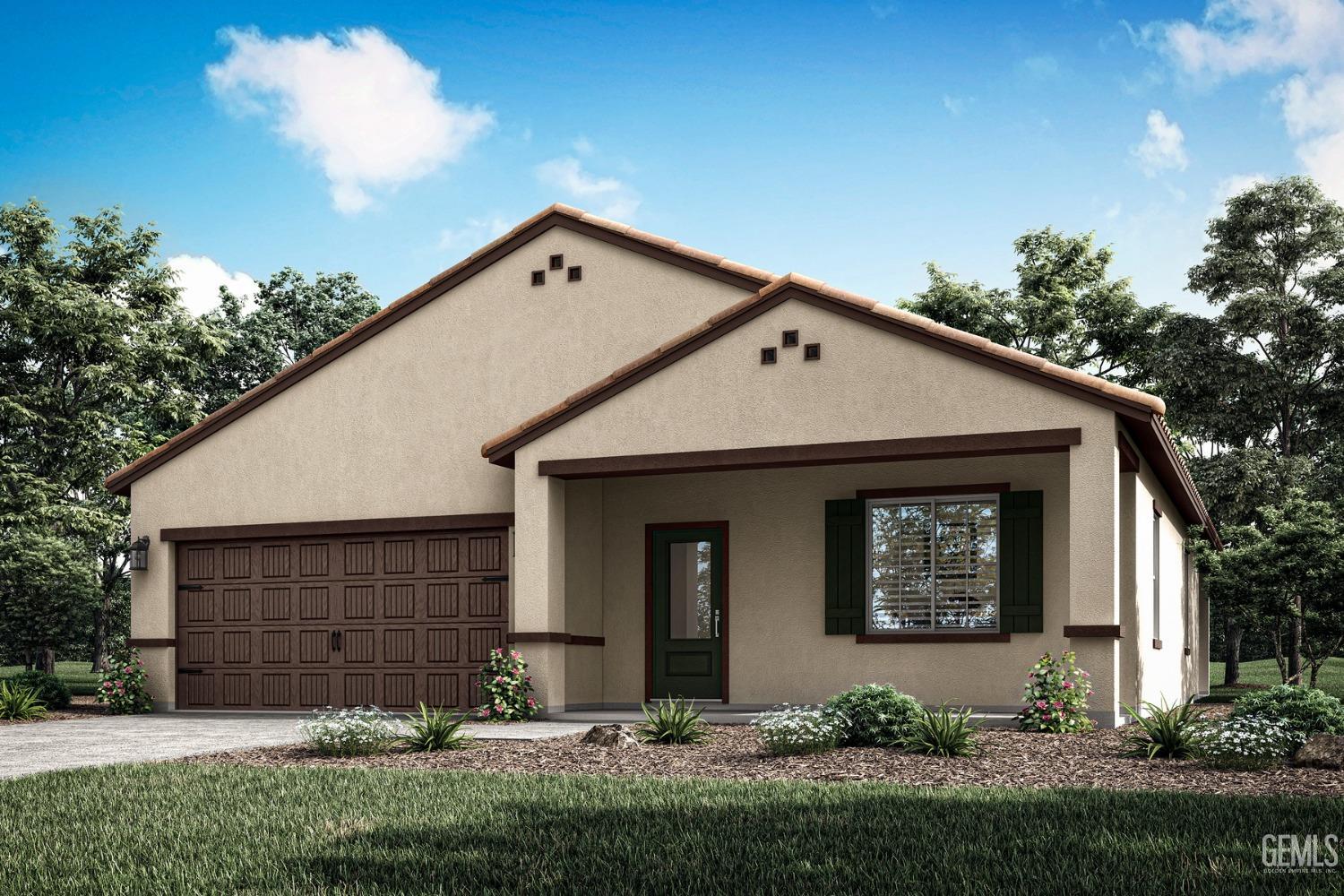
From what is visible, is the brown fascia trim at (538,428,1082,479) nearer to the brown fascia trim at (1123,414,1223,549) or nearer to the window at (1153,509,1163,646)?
the brown fascia trim at (1123,414,1223,549)

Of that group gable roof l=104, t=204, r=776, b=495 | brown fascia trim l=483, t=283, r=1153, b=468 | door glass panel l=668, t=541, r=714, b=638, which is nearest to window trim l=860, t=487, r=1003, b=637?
door glass panel l=668, t=541, r=714, b=638

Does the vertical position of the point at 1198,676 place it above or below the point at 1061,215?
below

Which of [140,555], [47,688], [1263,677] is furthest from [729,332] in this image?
[1263,677]

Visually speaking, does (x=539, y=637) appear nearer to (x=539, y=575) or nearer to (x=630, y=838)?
(x=539, y=575)

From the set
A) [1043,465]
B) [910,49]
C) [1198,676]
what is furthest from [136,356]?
[1198,676]

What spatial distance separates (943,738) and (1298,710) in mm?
2761

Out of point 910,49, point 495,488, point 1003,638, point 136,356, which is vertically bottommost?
point 1003,638

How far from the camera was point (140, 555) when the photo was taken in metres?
18.0

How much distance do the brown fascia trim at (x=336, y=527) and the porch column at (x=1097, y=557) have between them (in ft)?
23.2

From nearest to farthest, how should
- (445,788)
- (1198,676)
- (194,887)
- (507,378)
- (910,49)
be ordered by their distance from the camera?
(194,887) → (445,788) → (910,49) → (507,378) → (1198,676)

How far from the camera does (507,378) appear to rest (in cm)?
1681

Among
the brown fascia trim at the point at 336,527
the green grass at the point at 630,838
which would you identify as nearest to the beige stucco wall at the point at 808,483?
the brown fascia trim at the point at 336,527

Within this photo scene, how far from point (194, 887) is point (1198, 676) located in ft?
69.5

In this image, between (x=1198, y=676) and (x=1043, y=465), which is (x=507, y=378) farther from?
(x=1198, y=676)
